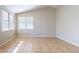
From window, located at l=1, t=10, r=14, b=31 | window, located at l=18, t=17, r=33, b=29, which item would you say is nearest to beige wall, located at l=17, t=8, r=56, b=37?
window, located at l=18, t=17, r=33, b=29

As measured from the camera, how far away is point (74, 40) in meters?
5.45

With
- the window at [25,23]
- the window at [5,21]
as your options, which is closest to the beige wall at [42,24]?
the window at [25,23]

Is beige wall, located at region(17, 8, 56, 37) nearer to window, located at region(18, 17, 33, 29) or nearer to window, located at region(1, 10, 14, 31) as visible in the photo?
window, located at region(18, 17, 33, 29)

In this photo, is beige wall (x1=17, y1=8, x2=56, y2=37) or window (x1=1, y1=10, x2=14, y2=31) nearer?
window (x1=1, y1=10, x2=14, y2=31)

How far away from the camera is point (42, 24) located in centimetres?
979

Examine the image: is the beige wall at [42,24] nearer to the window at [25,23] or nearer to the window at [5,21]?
the window at [25,23]

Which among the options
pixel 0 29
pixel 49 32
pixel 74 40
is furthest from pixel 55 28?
pixel 0 29

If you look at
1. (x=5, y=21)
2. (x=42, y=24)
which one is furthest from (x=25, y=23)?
(x=5, y=21)

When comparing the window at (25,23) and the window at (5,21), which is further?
the window at (25,23)

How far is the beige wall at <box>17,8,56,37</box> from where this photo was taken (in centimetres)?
970

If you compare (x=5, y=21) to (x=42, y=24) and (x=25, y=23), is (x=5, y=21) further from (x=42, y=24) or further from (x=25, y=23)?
(x=42, y=24)

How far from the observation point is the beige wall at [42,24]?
382 inches
